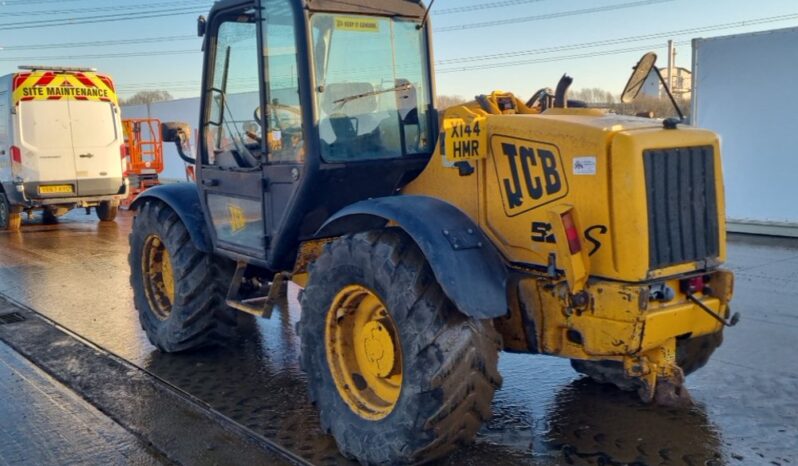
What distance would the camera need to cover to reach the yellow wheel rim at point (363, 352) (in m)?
3.85

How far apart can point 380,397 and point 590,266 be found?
129 centimetres

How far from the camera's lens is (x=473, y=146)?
390 centimetres

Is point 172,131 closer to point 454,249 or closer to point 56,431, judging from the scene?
point 56,431

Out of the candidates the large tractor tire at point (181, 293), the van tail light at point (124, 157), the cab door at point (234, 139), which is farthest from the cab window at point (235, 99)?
the van tail light at point (124, 157)

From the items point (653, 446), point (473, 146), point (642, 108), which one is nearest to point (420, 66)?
point (473, 146)

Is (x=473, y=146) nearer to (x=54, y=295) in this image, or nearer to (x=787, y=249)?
(x=54, y=295)

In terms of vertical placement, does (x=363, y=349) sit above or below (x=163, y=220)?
below

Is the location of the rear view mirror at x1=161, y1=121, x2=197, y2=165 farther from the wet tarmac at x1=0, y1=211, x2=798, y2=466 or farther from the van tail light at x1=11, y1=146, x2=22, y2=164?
the van tail light at x1=11, y1=146, x2=22, y2=164

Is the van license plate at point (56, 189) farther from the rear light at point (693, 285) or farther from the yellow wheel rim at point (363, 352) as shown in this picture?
the rear light at point (693, 285)

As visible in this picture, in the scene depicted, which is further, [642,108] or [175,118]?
[175,118]

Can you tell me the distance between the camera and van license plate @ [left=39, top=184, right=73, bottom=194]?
43.7 ft

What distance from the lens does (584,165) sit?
3504 millimetres

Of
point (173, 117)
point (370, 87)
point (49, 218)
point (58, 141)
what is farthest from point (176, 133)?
point (173, 117)

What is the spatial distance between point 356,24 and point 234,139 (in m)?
1.21
